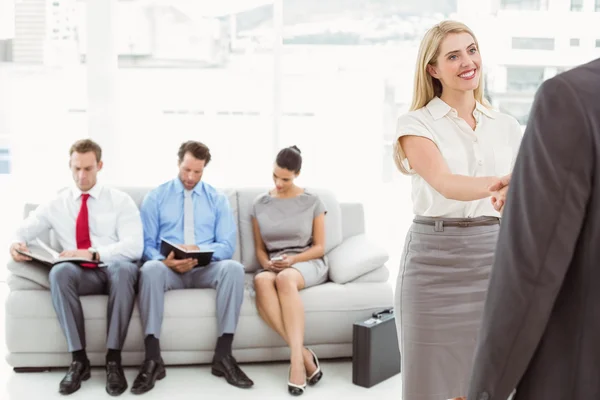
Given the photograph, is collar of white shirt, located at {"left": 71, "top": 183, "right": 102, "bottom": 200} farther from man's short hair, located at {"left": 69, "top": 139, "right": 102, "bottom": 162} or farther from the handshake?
the handshake

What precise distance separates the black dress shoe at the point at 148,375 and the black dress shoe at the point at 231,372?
27cm

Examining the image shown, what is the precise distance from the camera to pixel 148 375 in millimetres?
3693

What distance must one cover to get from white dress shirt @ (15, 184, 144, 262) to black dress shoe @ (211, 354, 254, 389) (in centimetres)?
76

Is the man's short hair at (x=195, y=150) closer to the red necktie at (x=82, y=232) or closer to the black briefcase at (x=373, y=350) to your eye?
the red necktie at (x=82, y=232)

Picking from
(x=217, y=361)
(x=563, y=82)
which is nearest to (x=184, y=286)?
(x=217, y=361)

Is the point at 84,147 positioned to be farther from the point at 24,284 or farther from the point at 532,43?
the point at 532,43

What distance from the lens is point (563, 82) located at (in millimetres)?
891

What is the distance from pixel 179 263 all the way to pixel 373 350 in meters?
1.11

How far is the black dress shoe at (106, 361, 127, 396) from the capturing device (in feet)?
11.9

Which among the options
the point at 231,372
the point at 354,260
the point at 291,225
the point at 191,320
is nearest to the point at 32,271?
the point at 191,320

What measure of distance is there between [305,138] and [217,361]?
7.92 ft

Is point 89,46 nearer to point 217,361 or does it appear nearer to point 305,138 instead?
point 305,138

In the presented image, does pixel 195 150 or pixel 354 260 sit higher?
pixel 195 150

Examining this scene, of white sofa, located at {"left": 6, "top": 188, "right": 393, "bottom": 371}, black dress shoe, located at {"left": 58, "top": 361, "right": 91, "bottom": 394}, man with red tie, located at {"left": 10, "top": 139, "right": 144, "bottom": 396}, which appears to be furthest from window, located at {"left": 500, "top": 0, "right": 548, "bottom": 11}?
black dress shoe, located at {"left": 58, "top": 361, "right": 91, "bottom": 394}
